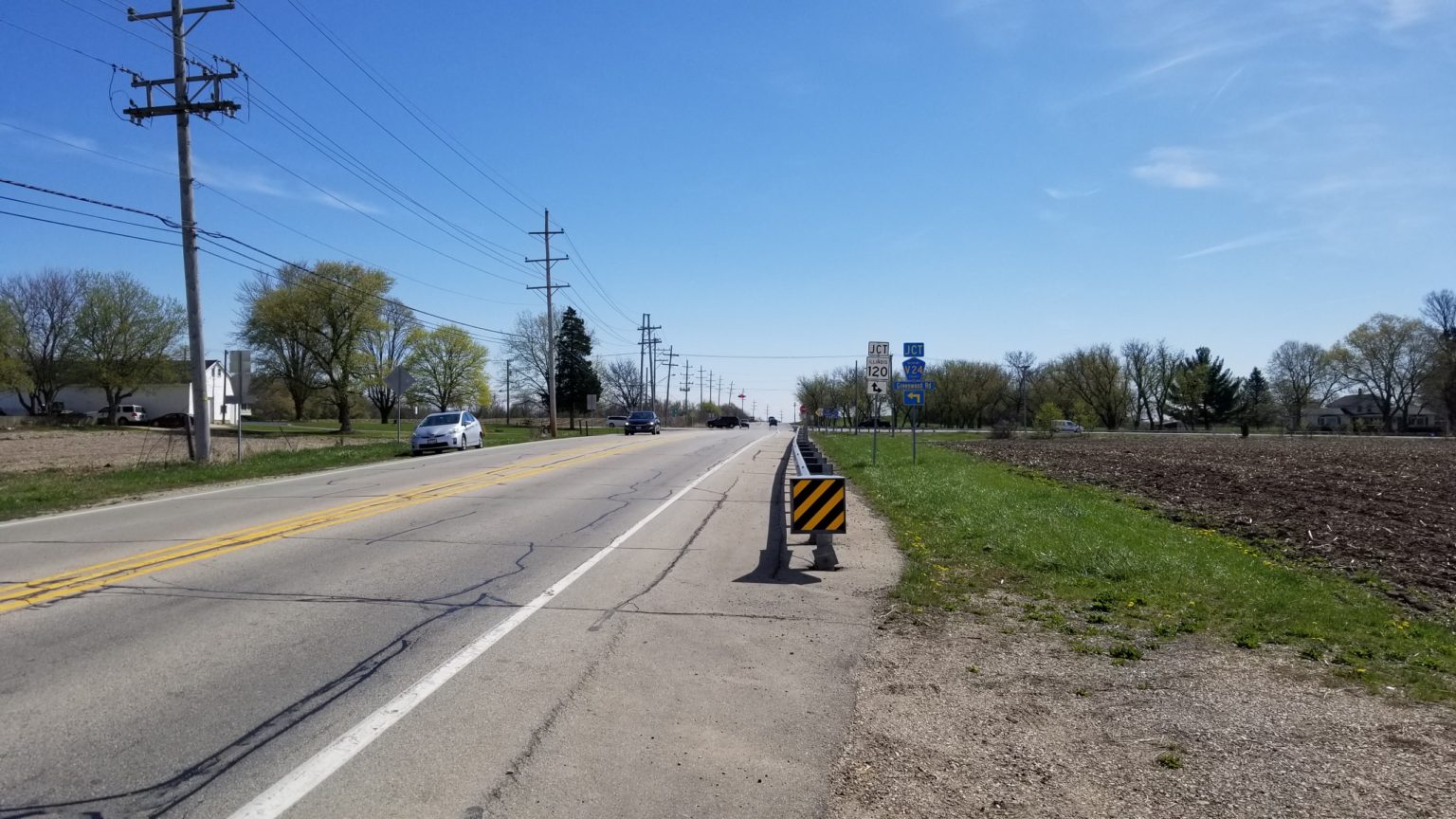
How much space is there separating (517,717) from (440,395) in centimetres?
8766

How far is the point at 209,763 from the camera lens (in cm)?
419

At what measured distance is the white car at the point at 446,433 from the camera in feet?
104

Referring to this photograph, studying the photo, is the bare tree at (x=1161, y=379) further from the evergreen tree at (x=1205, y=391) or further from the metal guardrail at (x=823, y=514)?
the metal guardrail at (x=823, y=514)

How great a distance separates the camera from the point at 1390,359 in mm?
97625

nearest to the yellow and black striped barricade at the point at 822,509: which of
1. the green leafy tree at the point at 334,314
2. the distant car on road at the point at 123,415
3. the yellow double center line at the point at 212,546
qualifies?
the yellow double center line at the point at 212,546

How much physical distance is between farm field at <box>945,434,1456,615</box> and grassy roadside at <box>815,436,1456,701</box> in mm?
679

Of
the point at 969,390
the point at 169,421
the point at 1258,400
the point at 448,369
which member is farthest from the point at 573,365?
the point at 1258,400

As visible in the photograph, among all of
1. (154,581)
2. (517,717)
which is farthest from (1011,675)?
(154,581)

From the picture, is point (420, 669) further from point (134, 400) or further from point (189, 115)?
point (134, 400)

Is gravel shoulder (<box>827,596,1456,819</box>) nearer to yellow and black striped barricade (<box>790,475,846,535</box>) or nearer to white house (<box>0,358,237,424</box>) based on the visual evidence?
yellow and black striped barricade (<box>790,475,846,535</box>)

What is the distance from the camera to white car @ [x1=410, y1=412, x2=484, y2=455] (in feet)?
104

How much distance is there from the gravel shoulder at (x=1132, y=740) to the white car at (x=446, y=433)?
27898 millimetres

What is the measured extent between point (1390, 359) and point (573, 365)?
294 feet

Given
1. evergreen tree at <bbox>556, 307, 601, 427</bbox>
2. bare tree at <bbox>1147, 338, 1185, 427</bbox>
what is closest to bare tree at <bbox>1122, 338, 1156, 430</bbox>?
bare tree at <bbox>1147, 338, 1185, 427</bbox>
